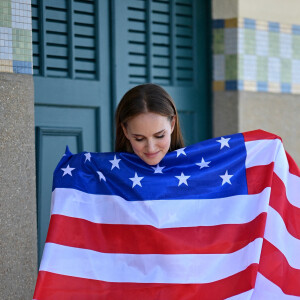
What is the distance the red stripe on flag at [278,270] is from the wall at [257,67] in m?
1.88

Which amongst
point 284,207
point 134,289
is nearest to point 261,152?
point 284,207

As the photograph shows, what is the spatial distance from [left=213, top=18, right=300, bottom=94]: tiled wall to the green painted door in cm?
100

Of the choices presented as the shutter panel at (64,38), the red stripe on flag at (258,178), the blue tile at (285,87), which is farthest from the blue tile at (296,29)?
the red stripe on flag at (258,178)

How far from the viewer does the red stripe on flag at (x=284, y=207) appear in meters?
3.89

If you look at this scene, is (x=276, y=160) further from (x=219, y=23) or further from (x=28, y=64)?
(x=219, y=23)

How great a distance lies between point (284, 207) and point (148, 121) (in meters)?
0.92

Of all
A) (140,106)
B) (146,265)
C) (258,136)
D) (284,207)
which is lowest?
(146,265)

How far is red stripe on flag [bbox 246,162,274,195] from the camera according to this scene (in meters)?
3.86

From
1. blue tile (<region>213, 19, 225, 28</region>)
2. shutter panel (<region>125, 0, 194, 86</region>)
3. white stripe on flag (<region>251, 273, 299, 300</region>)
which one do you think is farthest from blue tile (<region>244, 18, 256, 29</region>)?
white stripe on flag (<region>251, 273, 299, 300</region>)

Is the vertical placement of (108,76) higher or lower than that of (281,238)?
higher

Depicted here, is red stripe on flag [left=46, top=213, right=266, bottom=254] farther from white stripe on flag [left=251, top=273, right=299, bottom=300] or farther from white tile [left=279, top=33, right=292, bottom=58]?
white tile [left=279, top=33, right=292, bottom=58]

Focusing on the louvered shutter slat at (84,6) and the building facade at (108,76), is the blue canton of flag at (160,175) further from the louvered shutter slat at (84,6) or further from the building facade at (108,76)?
the louvered shutter slat at (84,6)

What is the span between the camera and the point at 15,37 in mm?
4246

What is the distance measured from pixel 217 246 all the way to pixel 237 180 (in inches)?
15.7
